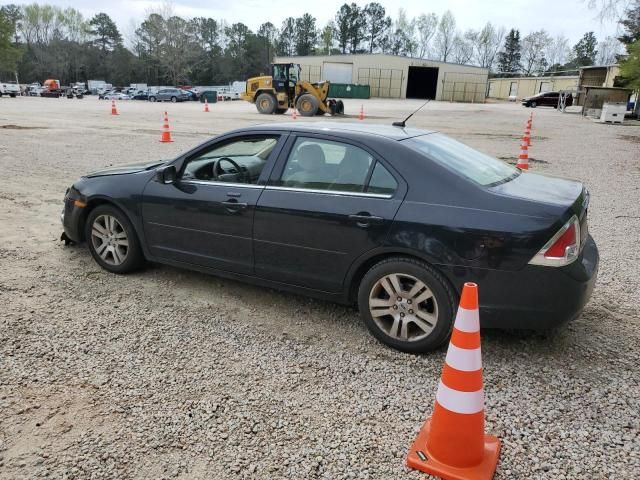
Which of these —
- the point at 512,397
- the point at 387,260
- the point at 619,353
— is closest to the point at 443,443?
the point at 512,397

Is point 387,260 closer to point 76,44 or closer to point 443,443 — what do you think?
point 443,443

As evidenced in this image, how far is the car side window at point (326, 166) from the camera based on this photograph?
360 centimetres

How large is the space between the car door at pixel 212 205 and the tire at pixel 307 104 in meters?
21.5

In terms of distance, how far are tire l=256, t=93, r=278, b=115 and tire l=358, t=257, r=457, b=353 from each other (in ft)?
81.5

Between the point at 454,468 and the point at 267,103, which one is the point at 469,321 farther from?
the point at 267,103

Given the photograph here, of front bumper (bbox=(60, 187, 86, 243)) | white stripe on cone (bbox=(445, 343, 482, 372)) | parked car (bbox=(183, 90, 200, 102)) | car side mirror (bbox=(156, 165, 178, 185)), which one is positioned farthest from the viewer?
parked car (bbox=(183, 90, 200, 102))

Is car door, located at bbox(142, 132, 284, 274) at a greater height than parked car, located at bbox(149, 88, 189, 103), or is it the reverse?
car door, located at bbox(142, 132, 284, 274)

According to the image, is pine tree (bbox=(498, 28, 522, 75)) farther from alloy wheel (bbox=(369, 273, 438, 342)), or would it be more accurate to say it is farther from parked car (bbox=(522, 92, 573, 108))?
alloy wheel (bbox=(369, 273, 438, 342))

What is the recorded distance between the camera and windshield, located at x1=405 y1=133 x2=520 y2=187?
3512 mm

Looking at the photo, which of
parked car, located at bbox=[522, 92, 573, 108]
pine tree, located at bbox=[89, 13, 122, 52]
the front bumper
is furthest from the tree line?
the front bumper

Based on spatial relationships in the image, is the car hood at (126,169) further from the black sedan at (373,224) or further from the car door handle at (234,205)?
the car door handle at (234,205)

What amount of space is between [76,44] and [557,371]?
11109cm

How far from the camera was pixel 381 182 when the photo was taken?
3.50 meters

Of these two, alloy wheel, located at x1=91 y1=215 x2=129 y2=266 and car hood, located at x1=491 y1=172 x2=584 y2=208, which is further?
alloy wheel, located at x1=91 y1=215 x2=129 y2=266
